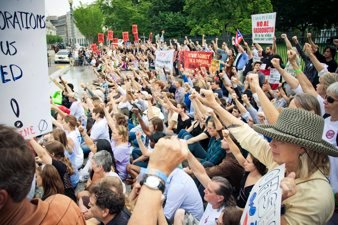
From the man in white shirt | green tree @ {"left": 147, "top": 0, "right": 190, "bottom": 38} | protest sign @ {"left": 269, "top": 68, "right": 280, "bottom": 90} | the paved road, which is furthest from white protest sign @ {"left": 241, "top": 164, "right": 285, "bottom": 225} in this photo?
green tree @ {"left": 147, "top": 0, "right": 190, "bottom": 38}

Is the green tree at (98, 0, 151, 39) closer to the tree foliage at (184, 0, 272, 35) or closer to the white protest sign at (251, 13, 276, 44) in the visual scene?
the tree foliage at (184, 0, 272, 35)

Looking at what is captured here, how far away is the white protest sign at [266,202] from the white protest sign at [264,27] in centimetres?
905

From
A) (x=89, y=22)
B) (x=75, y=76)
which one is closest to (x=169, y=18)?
(x=75, y=76)

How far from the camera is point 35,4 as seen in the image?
2650mm

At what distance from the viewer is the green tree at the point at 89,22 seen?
226ft

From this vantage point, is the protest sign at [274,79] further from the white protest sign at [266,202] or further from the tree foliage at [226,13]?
the tree foliage at [226,13]

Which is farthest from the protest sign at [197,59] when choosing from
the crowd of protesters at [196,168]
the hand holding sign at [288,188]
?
the hand holding sign at [288,188]

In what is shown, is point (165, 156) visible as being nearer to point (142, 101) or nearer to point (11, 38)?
point (11, 38)

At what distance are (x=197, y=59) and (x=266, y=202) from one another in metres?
9.26

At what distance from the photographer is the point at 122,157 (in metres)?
5.89

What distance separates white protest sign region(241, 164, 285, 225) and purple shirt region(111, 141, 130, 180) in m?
3.83

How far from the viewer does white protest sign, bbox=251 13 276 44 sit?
1045 centimetres

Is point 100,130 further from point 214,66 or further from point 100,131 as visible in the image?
point 214,66

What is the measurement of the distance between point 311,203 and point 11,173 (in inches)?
62.4
